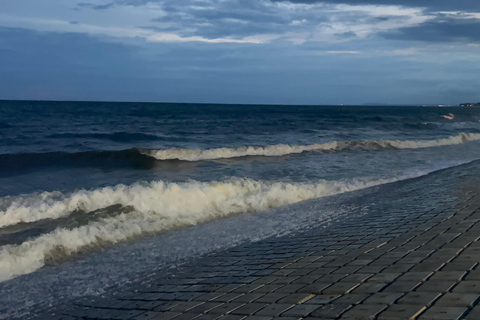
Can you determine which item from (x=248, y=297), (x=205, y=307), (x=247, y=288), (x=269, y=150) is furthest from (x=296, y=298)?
(x=269, y=150)

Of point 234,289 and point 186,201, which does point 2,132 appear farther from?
point 234,289

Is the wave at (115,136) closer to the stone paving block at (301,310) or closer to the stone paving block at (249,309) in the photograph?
the stone paving block at (249,309)

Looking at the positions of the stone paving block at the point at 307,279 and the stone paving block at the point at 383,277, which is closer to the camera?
the stone paving block at the point at 383,277

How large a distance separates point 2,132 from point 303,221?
3139cm

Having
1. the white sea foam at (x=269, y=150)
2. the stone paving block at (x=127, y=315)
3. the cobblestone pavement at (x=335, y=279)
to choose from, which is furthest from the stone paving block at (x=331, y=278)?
the white sea foam at (x=269, y=150)

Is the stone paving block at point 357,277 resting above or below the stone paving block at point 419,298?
below

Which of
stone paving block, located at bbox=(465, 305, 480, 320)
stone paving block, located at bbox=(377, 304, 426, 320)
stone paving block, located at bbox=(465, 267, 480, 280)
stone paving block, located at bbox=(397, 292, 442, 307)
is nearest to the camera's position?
stone paving block, located at bbox=(465, 305, 480, 320)

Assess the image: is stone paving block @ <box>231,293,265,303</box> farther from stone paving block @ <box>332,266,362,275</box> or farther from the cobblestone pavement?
stone paving block @ <box>332,266,362,275</box>

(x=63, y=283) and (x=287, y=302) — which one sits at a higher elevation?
(x=287, y=302)

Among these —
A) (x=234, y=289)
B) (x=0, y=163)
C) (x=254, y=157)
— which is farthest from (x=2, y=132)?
(x=234, y=289)

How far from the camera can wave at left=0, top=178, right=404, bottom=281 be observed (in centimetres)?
765

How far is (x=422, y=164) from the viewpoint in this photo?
20.2 m

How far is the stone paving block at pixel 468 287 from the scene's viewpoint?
3.63 m

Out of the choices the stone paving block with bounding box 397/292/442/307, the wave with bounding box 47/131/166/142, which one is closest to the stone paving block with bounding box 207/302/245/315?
the stone paving block with bounding box 397/292/442/307
